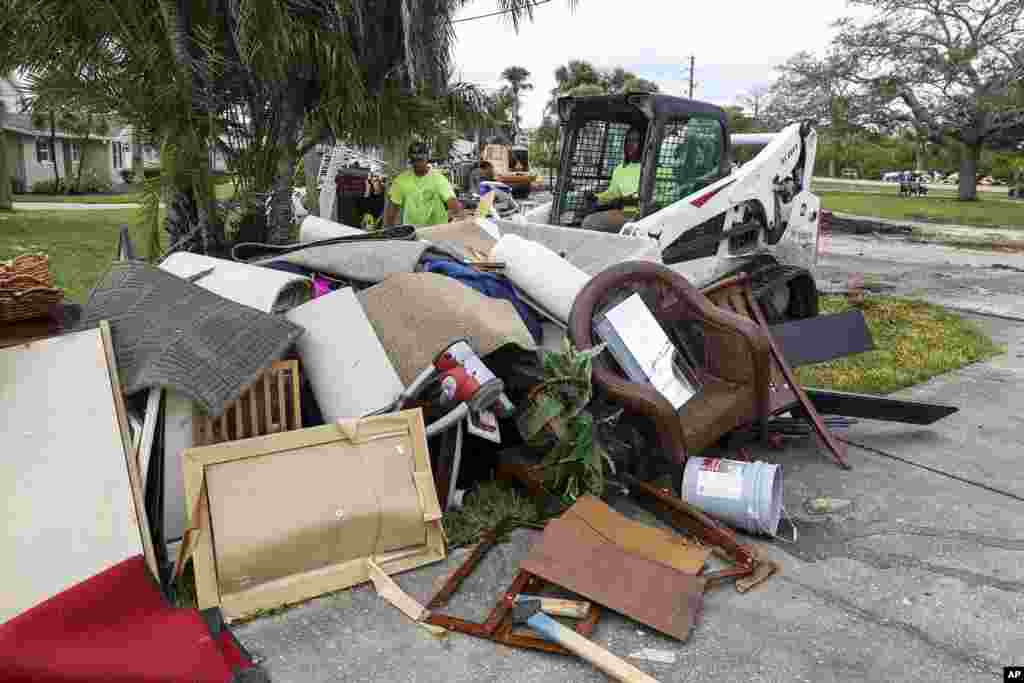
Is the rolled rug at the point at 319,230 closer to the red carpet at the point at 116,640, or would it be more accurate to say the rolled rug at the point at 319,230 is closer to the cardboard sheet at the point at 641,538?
the cardboard sheet at the point at 641,538

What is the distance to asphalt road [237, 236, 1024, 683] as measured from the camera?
267 cm

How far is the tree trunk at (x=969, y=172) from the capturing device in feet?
105

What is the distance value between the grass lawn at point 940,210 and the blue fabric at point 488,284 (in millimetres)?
20317

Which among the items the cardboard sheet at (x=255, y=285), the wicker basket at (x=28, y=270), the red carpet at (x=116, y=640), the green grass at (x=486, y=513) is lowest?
the green grass at (x=486, y=513)

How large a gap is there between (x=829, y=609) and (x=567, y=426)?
130 cm

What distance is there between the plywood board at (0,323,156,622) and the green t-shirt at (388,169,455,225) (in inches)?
162

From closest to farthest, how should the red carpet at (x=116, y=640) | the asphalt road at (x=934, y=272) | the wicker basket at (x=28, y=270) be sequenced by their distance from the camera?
the red carpet at (x=116, y=640), the wicker basket at (x=28, y=270), the asphalt road at (x=934, y=272)

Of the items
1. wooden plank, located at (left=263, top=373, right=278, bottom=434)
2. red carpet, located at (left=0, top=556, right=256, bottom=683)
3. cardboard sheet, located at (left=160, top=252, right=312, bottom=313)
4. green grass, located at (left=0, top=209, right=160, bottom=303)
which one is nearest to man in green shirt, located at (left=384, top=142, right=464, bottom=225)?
green grass, located at (left=0, top=209, right=160, bottom=303)

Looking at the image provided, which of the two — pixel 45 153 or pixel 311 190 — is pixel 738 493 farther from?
pixel 45 153

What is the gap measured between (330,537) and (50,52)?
4594 mm

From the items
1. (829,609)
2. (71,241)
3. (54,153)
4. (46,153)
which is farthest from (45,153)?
(829,609)

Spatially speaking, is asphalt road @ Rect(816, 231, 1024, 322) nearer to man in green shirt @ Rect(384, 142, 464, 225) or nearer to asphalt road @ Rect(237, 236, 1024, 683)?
asphalt road @ Rect(237, 236, 1024, 683)

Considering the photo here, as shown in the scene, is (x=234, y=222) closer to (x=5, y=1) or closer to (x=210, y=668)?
(x=5, y=1)

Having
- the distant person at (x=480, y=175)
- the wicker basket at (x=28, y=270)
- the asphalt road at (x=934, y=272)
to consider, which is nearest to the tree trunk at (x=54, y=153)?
the distant person at (x=480, y=175)
